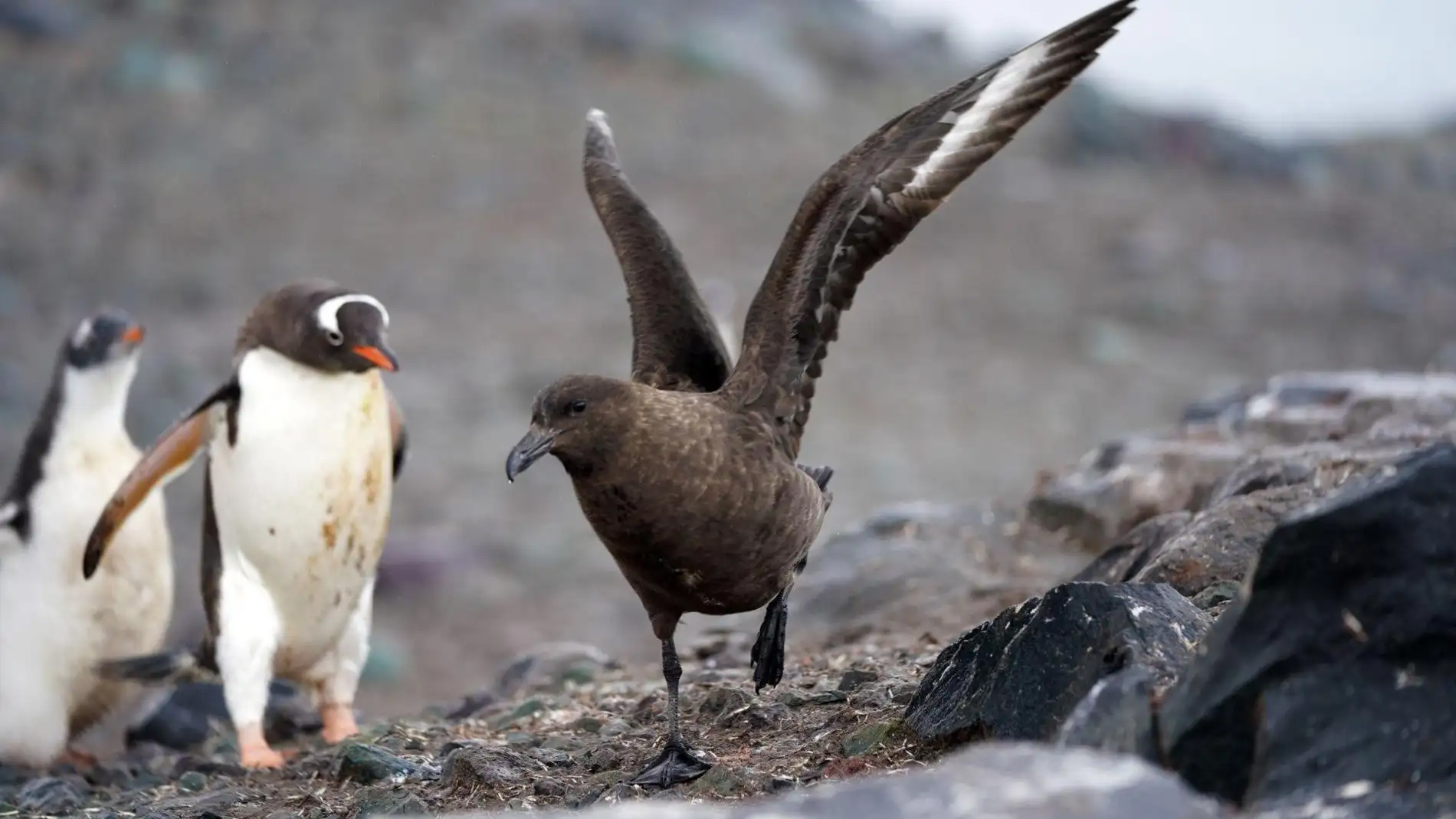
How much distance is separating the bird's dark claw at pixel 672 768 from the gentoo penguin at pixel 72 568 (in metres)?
3.67

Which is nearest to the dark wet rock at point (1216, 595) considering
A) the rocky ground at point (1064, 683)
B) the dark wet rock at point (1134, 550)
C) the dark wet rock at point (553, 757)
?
the rocky ground at point (1064, 683)

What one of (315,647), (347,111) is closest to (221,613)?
(315,647)

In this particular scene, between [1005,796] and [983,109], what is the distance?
309cm

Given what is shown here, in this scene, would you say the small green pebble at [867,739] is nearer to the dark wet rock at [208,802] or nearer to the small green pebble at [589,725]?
the small green pebble at [589,725]

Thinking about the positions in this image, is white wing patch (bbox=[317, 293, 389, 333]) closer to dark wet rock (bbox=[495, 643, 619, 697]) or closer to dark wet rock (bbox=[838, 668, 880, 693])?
dark wet rock (bbox=[495, 643, 619, 697])

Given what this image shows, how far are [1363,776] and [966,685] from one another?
1.41 m

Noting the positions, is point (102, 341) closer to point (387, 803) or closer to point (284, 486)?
point (284, 486)

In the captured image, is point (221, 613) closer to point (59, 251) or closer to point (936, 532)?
point (936, 532)

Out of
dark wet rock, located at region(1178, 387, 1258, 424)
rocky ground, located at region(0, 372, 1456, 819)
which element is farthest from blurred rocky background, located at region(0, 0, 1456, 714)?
rocky ground, located at region(0, 372, 1456, 819)

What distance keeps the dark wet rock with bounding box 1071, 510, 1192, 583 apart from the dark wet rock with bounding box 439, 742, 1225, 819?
127 inches

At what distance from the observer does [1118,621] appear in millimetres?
4207

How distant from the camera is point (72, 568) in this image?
805cm

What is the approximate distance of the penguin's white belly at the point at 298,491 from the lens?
23.5ft

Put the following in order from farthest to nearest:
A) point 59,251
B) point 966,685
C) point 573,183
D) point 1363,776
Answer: point 573,183 < point 59,251 < point 966,685 < point 1363,776
